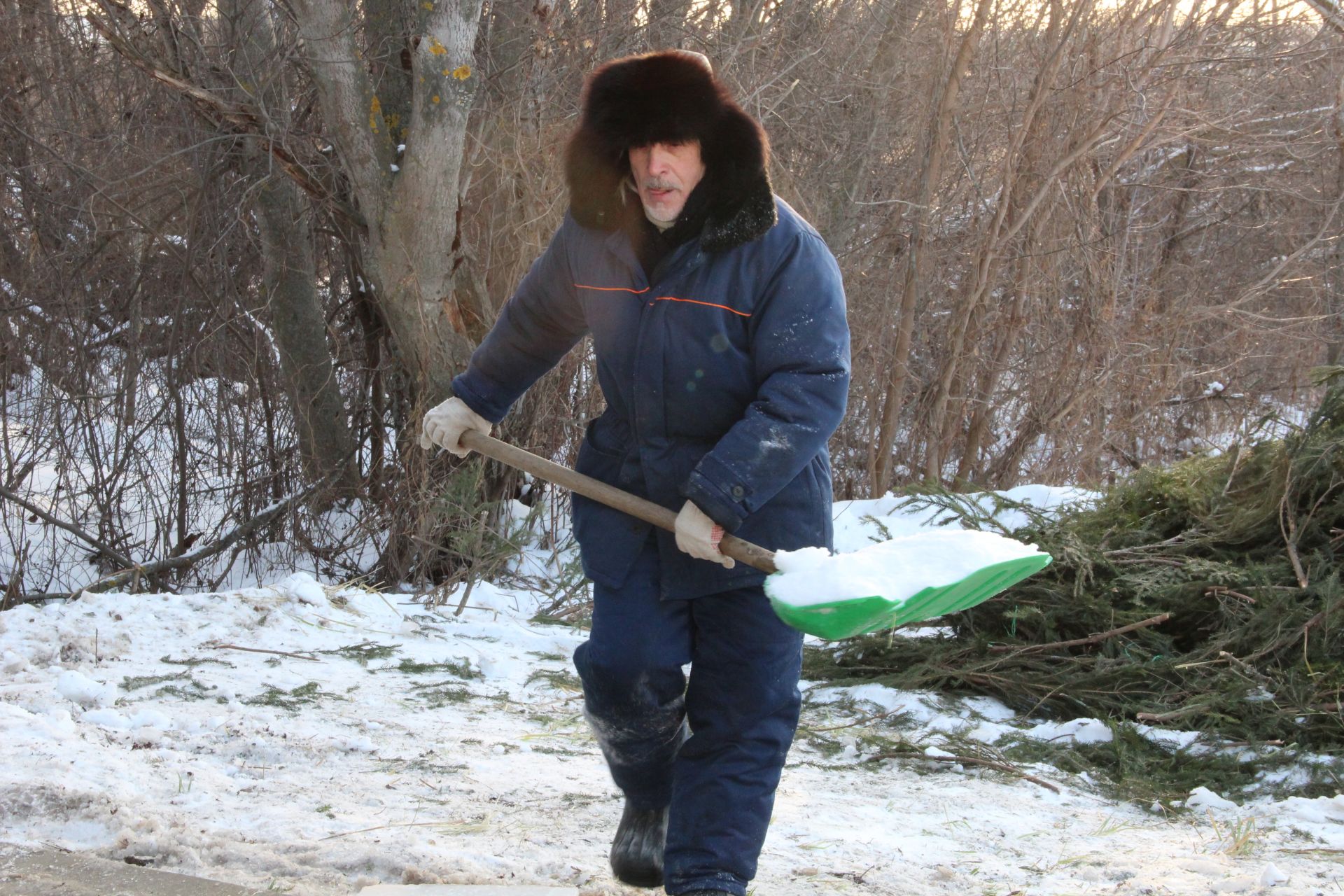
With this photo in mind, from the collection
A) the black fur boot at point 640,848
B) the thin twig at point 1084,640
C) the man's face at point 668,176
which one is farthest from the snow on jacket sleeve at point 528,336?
the thin twig at point 1084,640

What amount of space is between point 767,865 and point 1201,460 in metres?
3.32

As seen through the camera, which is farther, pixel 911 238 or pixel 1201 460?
pixel 911 238

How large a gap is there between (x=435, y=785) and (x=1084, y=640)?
8.16 ft

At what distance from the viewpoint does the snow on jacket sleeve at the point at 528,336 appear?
110 inches

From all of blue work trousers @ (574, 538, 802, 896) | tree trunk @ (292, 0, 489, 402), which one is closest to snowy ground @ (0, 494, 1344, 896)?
blue work trousers @ (574, 538, 802, 896)

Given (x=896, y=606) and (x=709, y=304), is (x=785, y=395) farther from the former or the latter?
(x=896, y=606)

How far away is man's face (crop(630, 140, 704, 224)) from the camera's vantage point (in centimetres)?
253

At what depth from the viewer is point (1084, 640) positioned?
174 inches

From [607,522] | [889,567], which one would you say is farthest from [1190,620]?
[607,522]

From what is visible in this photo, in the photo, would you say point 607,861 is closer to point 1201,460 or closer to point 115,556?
point 1201,460

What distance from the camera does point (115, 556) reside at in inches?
281

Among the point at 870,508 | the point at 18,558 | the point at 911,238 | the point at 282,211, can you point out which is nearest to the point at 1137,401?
the point at 911,238

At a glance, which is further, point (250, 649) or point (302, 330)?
point (302, 330)

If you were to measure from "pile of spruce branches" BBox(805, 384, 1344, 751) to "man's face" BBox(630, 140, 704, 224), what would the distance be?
8.51 ft
